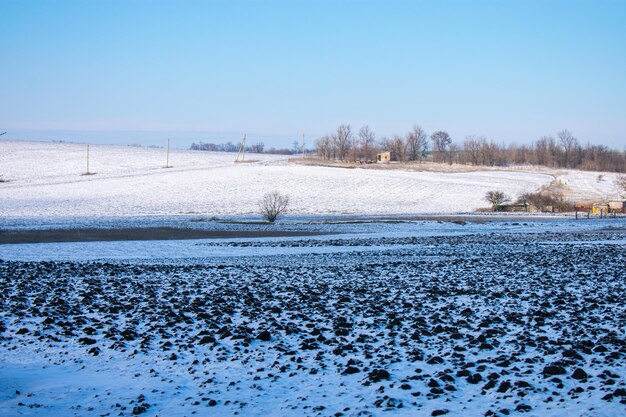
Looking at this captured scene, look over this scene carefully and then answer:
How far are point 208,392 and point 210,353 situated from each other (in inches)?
68.1

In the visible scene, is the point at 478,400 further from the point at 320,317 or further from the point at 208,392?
the point at 320,317

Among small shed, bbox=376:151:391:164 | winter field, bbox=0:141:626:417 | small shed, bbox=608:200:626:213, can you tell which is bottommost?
winter field, bbox=0:141:626:417

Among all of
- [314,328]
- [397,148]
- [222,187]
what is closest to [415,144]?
[397,148]

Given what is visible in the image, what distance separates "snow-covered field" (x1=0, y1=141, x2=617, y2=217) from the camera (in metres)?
61.3

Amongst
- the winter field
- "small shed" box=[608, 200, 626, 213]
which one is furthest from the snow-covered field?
the winter field

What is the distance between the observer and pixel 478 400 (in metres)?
7.46

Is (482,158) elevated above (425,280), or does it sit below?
above

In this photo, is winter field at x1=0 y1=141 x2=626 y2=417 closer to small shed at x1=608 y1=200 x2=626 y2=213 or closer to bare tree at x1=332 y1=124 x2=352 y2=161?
small shed at x1=608 y1=200 x2=626 y2=213

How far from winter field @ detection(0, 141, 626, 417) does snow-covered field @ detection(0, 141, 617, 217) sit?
30.6 metres

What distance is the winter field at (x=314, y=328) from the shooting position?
7.62 meters

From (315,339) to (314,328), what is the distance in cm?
79

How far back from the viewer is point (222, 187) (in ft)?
258

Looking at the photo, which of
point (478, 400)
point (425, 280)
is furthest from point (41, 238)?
point (478, 400)

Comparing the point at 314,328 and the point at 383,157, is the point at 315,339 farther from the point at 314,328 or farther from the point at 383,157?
the point at 383,157
